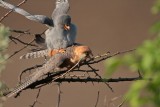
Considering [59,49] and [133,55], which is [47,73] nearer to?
[59,49]

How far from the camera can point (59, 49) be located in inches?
140

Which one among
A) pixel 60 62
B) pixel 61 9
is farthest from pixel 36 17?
pixel 60 62

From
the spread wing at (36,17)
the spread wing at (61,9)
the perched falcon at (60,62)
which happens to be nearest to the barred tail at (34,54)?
the perched falcon at (60,62)

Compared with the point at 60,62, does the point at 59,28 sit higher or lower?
higher

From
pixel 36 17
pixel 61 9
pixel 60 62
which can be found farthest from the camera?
pixel 61 9

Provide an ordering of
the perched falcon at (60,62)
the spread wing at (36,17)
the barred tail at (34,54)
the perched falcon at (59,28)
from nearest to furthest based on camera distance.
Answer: the perched falcon at (60,62), the barred tail at (34,54), the spread wing at (36,17), the perched falcon at (59,28)

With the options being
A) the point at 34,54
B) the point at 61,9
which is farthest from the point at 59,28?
the point at 34,54

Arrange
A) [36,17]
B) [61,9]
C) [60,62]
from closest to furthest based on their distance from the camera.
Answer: [60,62] → [36,17] → [61,9]

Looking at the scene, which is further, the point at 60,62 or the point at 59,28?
the point at 59,28

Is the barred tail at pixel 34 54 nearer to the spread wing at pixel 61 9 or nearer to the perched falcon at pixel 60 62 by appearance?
the perched falcon at pixel 60 62

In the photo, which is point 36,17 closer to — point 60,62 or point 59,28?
point 59,28

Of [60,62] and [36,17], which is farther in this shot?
[36,17]

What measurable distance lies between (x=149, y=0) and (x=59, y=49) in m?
7.53

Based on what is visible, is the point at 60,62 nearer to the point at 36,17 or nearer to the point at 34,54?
the point at 34,54
